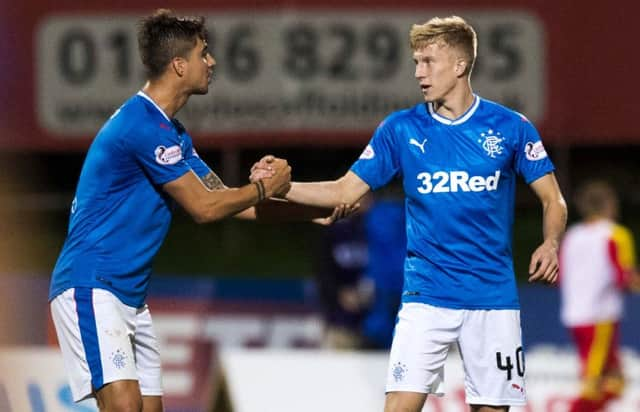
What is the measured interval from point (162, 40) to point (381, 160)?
113 cm

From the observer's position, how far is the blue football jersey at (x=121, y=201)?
5770mm

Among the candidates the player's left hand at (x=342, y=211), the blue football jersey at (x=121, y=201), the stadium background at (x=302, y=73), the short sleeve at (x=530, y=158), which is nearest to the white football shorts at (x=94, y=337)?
the blue football jersey at (x=121, y=201)

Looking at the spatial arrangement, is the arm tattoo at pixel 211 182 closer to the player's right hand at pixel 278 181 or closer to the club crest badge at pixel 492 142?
the player's right hand at pixel 278 181

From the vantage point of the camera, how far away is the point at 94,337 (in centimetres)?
574

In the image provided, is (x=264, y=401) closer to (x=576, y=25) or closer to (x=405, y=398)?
(x=405, y=398)

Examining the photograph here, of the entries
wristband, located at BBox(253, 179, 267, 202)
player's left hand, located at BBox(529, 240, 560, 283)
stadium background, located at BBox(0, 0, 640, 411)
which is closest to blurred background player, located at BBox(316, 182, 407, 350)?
wristband, located at BBox(253, 179, 267, 202)

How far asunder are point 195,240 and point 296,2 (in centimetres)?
308

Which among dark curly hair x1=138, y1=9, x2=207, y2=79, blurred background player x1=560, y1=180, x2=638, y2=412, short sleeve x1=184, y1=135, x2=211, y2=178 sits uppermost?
dark curly hair x1=138, y1=9, x2=207, y2=79

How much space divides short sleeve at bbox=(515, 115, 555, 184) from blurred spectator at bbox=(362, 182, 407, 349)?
3519 millimetres

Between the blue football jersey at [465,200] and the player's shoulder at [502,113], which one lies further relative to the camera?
the player's shoulder at [502,113]

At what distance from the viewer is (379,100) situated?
1511 cm

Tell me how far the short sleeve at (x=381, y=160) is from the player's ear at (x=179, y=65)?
0.93 m

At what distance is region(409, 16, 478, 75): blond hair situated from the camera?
617cm

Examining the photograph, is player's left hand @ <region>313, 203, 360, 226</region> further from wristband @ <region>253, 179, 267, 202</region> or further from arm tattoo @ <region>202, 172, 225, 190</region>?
arm tattoo @ <region>202, 172, 225, 190</region>
